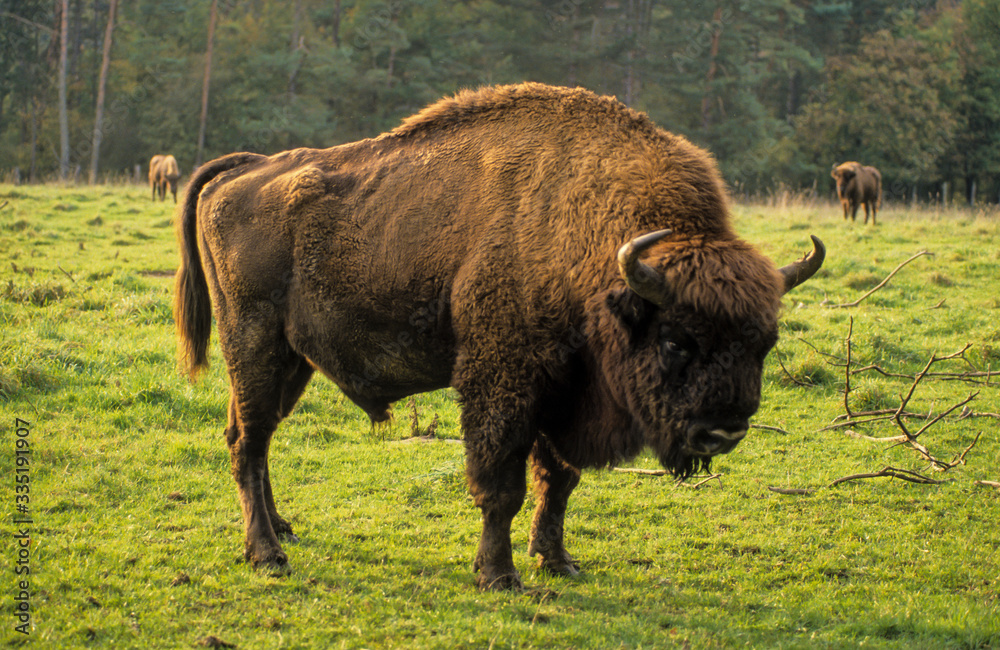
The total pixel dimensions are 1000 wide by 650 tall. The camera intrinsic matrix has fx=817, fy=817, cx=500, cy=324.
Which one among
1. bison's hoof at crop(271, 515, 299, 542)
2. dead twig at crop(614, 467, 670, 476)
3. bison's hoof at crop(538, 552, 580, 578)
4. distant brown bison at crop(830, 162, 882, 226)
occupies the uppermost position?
distant brown bison at crop(830, 162, 882, 226)

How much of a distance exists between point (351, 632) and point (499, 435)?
45.5 inches

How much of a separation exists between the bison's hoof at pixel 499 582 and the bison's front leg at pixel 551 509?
13.5 inches

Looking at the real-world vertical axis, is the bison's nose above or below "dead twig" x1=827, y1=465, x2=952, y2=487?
above

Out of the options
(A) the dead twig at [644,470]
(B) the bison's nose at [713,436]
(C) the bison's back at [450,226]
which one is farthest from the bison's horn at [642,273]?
(A) the dead twig at [644,470]

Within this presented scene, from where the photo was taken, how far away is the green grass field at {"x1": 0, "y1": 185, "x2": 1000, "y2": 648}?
383 centimetres

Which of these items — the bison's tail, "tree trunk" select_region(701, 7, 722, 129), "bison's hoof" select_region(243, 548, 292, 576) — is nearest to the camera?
"bison's hoof" select_region(243, 548, 292, 576)

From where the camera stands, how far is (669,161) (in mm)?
4234

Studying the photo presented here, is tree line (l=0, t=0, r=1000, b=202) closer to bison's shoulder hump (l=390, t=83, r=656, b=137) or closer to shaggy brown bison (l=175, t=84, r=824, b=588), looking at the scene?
bison's shoulder hump (l=390, t=83, r=656, b=137)

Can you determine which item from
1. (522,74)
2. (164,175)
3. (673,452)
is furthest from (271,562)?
(522,74)

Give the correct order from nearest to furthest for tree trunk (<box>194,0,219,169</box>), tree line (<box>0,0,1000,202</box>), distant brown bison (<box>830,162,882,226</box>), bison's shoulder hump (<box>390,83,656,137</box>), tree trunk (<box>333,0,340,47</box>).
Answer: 1. bison's shoulder hump (<box>390,83,656,137</box>)
2. distant brown bison (<box>830,162,882,226</box>)
3. tree line (<box>0,0,1000,202</box>)
4. tree trunk (<box>194,0,219,169</box>)
5. tree trunk (<box>333,0,340,47</box>)

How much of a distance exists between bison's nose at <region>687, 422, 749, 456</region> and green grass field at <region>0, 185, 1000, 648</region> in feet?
2.88

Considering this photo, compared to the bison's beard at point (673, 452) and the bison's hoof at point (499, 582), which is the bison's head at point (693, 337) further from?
the bison's hoof at point (499, 582)

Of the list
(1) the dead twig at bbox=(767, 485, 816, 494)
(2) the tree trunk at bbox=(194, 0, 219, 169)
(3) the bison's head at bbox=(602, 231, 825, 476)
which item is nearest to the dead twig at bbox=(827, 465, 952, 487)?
A: (1) the dead twig at bbox=(767, 485, 816, 494)

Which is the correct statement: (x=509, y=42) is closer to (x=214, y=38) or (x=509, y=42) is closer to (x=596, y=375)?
(x=214, y=38)
